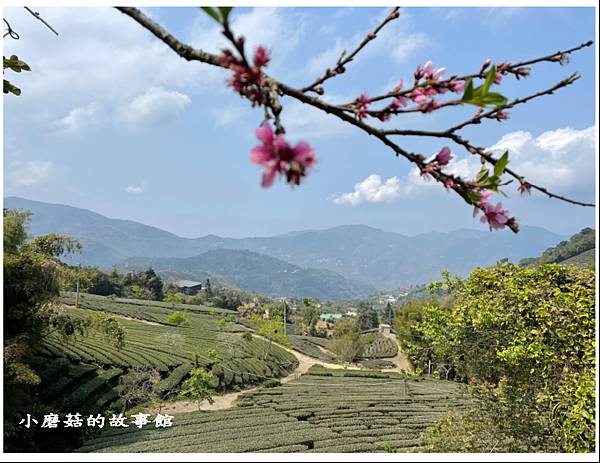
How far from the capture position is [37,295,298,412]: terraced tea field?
13.6 metres

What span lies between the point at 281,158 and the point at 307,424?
1267 cm

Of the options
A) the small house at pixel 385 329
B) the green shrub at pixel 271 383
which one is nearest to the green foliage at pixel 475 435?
the green shrub at pixel 271 383

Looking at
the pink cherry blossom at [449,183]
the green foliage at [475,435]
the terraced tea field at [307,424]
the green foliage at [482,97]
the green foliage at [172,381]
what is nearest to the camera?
the green foliage at [482,97]

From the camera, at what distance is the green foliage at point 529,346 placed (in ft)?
10.3

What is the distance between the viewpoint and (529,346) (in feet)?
10.6

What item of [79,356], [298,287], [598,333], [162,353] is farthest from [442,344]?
[298,287]

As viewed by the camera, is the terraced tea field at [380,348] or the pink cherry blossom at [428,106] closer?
the pink cherry blossom at [428,106]

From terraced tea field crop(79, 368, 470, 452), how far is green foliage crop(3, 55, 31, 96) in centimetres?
489

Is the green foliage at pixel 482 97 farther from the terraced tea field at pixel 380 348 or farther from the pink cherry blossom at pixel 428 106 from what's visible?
the terraced tea field at pixel 380 348

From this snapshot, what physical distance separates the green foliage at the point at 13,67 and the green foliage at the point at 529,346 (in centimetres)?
343

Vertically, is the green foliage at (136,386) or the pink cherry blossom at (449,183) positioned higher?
the pink cherry blossom at (449,183)

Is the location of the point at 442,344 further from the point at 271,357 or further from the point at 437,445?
the point at 271,357

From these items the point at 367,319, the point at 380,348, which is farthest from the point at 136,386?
the point at 367,319

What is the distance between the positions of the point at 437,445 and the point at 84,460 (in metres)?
3.25
